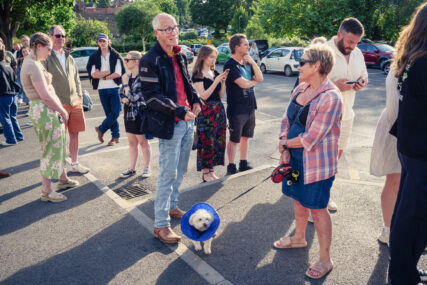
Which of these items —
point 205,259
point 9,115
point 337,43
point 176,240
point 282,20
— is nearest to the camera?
point 205,259

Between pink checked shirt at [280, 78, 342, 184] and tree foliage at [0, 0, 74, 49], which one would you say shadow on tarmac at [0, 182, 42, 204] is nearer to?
pink checked shirt at [280, 78, 342, 184]

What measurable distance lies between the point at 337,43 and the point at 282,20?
28274 mm

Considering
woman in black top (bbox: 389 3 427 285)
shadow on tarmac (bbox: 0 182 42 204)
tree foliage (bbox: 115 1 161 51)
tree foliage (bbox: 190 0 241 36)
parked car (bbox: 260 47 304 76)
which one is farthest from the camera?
tree foliage (bbox: 190 0 241 36)

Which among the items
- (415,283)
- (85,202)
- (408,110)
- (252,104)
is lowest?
A: (85,202)

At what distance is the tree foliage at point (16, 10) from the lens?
19.9 m

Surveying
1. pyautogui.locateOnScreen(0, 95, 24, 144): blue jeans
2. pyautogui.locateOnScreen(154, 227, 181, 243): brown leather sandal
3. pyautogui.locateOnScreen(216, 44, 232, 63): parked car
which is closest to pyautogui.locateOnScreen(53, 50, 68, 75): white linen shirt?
pyautogui.locateOnScreen(0, 95, 24, 144): blue jeans

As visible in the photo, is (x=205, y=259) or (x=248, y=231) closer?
(x=205, y=259)

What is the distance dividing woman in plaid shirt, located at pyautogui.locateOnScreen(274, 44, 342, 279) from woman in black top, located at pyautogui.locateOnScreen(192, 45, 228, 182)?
6.30 feet

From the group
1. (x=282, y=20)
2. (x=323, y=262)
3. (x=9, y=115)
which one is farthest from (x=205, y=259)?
(x=282, y=20)

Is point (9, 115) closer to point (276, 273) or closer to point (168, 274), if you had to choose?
point (168, 274)

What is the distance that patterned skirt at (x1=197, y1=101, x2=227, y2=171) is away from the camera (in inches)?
190

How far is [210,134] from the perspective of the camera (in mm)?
4891

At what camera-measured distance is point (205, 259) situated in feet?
10.3

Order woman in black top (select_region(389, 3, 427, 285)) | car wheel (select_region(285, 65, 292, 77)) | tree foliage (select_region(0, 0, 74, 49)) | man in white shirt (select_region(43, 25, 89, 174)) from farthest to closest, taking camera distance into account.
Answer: tree foliage (select_region(0, 0, 74, 49)) < car wheel (select_region(285, 65, 292, 77)) < man in white shirt (select_region(43, 25, 89, 174)) < woman in black top (select_region(389, 3, 427, 285))
